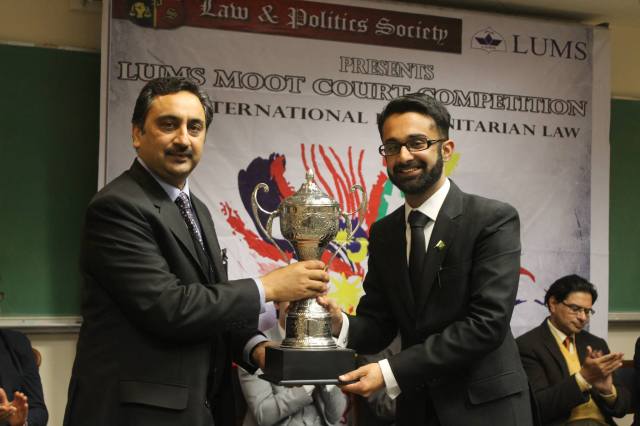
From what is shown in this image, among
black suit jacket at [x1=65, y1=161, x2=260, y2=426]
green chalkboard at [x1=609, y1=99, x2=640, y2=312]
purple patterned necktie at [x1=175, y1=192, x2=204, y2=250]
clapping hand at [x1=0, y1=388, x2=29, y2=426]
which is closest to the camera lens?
black suit jacket at [x1=65, y1=161, x2=260, y2=426]

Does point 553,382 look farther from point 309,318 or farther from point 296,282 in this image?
point 296,282

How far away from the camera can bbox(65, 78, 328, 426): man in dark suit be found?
85.4 inches

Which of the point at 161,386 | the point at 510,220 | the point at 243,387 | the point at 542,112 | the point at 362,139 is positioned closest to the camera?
the point at 161,386

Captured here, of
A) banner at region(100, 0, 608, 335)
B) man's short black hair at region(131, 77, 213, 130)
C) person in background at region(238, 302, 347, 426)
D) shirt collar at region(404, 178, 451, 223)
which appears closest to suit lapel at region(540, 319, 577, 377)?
banner at region(100, 0, 608, 335)

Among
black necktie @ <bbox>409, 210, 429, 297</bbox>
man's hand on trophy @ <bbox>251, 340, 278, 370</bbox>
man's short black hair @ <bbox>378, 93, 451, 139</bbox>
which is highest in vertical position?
man's short black hair @ <bbox>378, 93, 451, 139</bbox>

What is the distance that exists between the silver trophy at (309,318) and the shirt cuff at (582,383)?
90.4 inches

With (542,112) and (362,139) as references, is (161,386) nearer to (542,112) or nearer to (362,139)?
(362,139)

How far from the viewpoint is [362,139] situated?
517 cm

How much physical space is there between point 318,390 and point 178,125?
8.15 ft

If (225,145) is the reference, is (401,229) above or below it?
below

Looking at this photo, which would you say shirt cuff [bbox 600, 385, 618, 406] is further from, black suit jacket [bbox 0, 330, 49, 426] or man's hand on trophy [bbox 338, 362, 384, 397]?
black suit jacket [bbox 0, 330, 49, 426]

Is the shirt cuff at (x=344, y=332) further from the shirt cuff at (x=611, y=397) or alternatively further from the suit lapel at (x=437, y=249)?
the shirt cuff at (x=611, y=397)

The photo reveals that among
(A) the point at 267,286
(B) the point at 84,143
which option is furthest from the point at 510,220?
(B) the point at 84,143

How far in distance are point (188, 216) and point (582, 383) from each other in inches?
107
